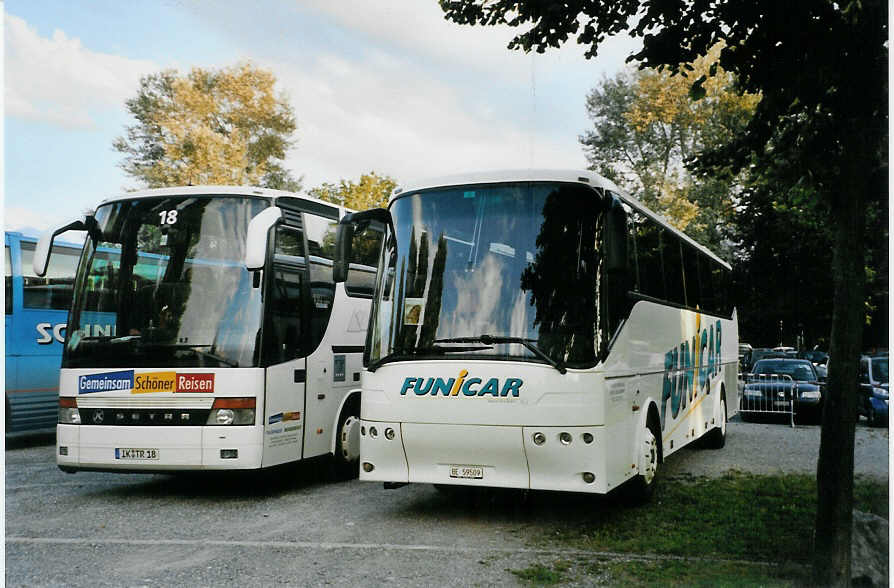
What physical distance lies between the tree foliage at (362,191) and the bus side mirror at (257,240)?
63.6 feet

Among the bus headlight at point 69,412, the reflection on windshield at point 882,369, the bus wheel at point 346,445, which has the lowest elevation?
the bus wheel at point 346,445

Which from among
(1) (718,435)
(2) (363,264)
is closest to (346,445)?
(2) (363,264)

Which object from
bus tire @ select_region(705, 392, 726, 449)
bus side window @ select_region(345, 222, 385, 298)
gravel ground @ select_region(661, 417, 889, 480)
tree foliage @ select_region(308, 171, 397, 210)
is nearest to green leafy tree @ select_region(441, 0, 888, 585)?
gravel ground @ select_region(661, 417, 889, 480)

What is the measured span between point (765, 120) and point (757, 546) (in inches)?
127

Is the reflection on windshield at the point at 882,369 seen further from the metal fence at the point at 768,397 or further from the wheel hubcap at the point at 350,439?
the wheel hubcap at the point at 350,439

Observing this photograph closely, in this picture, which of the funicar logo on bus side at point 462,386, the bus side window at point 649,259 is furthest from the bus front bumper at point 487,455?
the bus side window at point 649,259

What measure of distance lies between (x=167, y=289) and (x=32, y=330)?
6149 millimetres

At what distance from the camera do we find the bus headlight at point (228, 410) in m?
8.92

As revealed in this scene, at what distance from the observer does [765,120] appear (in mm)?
6375

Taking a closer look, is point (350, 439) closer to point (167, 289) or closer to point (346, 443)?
point (346, 443)

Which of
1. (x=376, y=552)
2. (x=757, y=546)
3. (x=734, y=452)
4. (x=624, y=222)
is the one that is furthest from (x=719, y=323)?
(x=376, y=552)

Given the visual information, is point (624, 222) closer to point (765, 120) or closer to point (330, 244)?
point (765, 120)

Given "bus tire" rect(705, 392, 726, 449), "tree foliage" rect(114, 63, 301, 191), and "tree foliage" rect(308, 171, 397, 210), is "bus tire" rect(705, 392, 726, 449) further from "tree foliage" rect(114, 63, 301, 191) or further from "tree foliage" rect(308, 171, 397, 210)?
"tree foliage" rect(308, 171, 397, 210)

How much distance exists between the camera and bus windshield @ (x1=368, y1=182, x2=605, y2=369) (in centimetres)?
764
